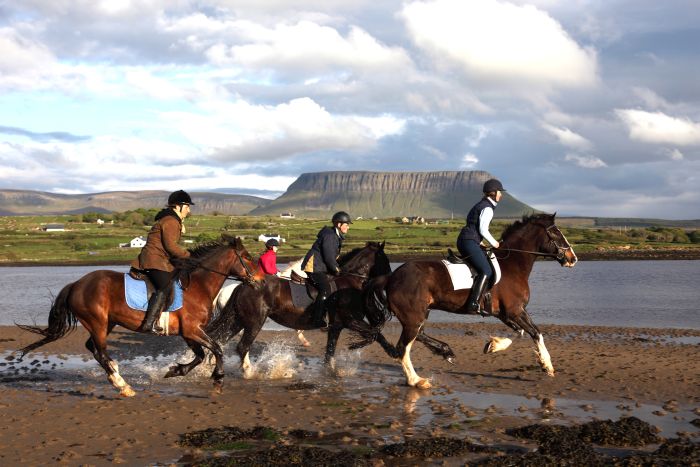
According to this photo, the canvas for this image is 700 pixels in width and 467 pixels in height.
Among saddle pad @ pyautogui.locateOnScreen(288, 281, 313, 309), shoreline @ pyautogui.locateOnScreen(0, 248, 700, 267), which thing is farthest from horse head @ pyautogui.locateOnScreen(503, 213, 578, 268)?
shoreline @ pyautogui.locateOnScreen(0, 248, 700, 267)

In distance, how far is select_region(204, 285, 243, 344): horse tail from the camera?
40.8 ft

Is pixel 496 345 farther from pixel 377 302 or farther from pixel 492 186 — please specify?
pixel 492 186

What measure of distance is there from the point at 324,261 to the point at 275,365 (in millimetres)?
2152

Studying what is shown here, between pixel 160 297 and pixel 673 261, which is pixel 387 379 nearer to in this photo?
pixel 160 297

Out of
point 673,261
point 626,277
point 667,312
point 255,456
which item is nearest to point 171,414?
point 255,456

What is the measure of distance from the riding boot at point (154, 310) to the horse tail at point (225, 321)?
2.08 m

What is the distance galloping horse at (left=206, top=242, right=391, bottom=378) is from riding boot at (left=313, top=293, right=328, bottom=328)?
0.10m

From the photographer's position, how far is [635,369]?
12539 millimetres

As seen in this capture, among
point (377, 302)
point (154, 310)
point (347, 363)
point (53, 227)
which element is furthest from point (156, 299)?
point (53, 227)

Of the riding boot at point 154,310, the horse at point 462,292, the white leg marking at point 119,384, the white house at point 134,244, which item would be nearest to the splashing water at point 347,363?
the horse at point 462,292

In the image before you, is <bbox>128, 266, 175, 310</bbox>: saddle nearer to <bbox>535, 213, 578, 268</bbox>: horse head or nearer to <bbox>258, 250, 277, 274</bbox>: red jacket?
<bbox>258, 250, 277, 274</bbox>: red jacket

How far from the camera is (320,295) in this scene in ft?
40.1

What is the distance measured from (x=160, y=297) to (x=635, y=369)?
8.77 m

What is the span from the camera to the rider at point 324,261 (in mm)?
12219
